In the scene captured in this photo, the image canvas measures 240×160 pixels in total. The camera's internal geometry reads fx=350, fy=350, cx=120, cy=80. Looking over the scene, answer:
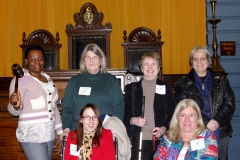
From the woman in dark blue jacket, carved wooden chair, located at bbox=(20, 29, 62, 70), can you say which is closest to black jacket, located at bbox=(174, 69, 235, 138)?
the woman in dark blue jacket

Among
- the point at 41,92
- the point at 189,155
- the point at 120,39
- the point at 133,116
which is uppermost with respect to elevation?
the point at 120,39

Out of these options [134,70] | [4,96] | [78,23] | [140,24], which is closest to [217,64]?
[134,70]

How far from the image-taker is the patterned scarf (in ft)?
8.19

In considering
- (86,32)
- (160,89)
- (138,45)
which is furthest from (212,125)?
(86,32)

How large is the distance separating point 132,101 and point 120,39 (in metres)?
4.04

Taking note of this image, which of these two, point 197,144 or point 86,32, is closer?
point 197,144

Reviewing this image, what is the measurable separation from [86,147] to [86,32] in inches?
157

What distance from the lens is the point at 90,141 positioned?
2.53 meters

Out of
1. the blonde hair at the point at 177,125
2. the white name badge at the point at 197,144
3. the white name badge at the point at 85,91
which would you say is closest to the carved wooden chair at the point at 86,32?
the white name badge at the point at 85,91

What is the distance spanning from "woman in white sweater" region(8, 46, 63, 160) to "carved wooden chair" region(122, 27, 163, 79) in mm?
3328

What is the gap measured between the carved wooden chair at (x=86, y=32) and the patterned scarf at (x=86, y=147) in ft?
12.4

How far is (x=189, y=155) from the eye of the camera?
249 cm

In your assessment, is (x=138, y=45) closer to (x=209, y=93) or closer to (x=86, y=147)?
(x=209, y=93)

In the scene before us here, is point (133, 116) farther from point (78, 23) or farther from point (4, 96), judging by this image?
point (78, 23)
